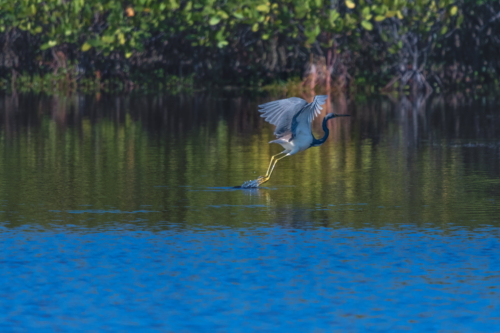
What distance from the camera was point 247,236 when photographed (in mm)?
9188

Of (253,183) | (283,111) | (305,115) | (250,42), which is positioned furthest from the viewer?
(250,42)

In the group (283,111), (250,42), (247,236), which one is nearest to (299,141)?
(283,111)

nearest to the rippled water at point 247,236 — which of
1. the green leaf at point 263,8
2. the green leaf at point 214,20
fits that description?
the green leaf at point 214,20

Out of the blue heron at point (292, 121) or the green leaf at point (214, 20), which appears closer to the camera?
the blue heron at point (292, 121)

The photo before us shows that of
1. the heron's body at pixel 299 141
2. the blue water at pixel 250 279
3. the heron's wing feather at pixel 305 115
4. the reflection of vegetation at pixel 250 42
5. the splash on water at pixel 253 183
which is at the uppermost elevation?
the reflection of vegetation at pixel 250 42

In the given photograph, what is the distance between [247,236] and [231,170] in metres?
4.79

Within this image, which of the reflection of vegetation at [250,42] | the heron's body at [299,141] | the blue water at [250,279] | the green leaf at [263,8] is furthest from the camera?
the reflection of vegetation at [250,42]

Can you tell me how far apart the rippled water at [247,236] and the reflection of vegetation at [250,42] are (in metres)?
16.1

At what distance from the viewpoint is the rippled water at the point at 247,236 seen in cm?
673

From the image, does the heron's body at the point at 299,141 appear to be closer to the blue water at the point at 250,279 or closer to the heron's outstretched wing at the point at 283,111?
the heron's outstretched wing at the point at 283,111

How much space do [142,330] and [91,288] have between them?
1110mm

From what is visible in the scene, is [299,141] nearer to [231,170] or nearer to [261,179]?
[261,179]

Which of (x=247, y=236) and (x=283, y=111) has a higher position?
(x=283, y=111)

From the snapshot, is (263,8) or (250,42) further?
(250,42)
